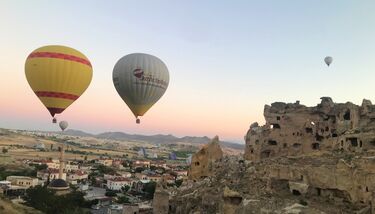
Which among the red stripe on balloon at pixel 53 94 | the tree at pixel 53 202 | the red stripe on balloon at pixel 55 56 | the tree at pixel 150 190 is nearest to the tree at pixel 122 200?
the tree at pixel 150 190

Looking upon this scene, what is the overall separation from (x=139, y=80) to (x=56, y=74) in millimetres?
5872

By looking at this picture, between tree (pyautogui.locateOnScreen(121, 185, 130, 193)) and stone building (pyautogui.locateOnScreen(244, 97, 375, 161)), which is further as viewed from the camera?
tree (pyautogui.locateOnScreen(121, 185, 130, 193))

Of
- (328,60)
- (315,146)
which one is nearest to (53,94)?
(315,146)

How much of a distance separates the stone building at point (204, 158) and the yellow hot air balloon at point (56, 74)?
50.8 feet

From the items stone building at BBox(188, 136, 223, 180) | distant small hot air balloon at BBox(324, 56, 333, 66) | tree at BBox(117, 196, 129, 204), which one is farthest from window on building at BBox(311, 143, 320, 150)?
tree at BBox(117, 196, 129, 204)

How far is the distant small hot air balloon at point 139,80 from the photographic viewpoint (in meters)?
30.0

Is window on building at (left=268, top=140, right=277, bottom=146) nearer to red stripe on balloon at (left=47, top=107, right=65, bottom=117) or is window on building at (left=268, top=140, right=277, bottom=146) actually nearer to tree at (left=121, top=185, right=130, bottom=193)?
red stripe on balloon at (left=47, top=107, right=65, bottom=117)

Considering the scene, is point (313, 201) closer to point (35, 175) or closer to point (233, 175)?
point (233, 175)

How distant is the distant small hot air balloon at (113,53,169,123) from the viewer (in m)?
30.0

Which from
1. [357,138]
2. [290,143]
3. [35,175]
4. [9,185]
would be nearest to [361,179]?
[357,138]

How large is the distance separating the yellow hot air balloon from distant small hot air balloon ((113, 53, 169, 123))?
2789 mm

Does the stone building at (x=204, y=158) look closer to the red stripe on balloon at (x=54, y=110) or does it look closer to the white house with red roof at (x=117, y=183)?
the red stripe on balloon at (x=54, y=110)

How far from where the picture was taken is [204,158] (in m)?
41.1

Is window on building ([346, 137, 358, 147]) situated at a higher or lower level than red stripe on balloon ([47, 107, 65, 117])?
lower
